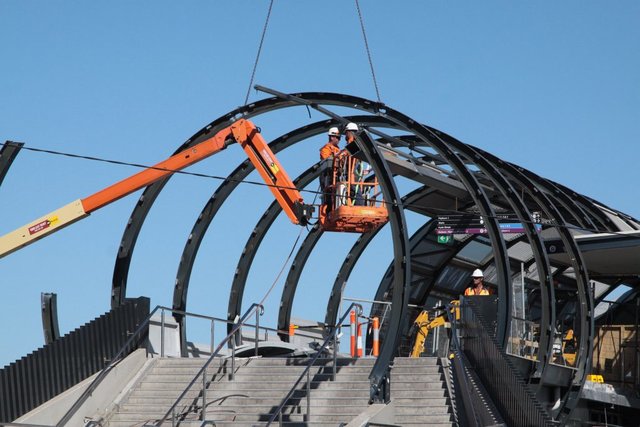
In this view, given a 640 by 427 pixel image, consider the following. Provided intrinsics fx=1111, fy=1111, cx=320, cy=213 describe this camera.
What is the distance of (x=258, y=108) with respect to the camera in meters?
27.2

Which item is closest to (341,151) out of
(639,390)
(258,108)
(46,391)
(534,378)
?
(258,108)

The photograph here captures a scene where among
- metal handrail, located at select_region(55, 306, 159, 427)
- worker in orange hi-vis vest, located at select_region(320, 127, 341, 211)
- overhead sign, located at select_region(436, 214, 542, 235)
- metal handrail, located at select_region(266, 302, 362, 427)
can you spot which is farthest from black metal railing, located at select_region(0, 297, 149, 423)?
overhead sign, located at select_region(436, 214, 542, 235)

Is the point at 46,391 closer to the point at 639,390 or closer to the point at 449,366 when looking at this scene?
the point at 449,366

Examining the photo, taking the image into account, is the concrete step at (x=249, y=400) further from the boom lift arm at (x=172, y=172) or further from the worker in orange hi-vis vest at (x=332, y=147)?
the worker in orange hi-vis vest at (x=332, y=147)

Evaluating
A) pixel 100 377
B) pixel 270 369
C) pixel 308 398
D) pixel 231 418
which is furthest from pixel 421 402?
pixel 100 377

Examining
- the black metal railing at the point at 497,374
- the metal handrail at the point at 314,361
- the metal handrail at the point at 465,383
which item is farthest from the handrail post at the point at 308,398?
the black metal railing at the point at 497,374

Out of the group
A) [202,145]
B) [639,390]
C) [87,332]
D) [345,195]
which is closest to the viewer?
[87,332]

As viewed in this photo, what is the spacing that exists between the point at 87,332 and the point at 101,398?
155 cm

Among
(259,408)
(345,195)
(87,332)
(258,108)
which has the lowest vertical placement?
(259,408)

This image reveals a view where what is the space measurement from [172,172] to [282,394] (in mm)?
6725

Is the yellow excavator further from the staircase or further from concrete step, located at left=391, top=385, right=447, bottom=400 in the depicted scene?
concrete step, located at left=391, top=385, right=447, bottom=400

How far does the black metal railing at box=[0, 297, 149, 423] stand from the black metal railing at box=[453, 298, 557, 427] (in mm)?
6666

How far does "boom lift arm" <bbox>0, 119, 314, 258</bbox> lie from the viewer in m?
25.5

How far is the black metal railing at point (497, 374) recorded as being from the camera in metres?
16.5
